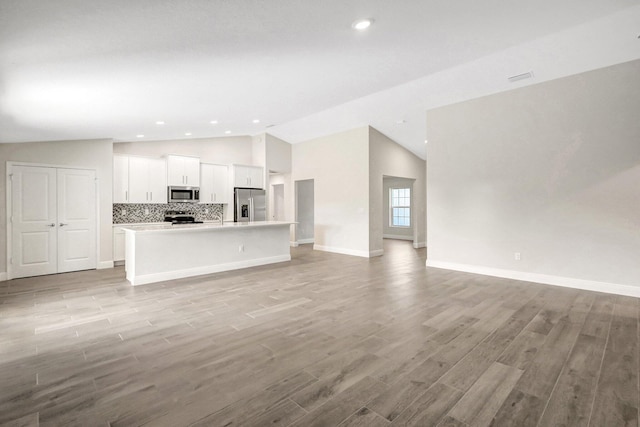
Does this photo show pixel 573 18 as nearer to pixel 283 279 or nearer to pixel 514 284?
pixel 514 284

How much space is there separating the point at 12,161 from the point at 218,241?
12.4ft

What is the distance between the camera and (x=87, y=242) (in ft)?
20.3

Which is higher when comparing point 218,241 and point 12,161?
point 12,161

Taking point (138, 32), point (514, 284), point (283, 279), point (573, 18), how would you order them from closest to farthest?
point (138, 32), point (573, 18), point (514, 284), point (283, 279)

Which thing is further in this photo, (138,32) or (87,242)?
(87,242)

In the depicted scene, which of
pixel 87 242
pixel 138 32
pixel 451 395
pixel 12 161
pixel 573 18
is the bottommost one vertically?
pixel 451 395

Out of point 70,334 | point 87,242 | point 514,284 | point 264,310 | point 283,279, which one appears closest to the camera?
point 70,334

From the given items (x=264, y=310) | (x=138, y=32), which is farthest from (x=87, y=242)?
(x=138, y=32)

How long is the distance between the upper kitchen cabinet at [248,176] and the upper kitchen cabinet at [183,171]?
40.3 inches

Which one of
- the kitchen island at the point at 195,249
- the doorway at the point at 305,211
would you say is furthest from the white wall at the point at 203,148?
the kitchen island at the point at 195,249

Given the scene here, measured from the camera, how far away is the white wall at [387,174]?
7.52 m

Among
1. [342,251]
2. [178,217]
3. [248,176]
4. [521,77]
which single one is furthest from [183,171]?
[521,77]

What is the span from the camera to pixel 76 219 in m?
6.04

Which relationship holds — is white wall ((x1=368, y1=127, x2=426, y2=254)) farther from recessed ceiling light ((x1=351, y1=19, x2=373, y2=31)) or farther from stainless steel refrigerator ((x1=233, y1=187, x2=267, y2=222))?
recessed ceiling light ((x1=351, y1=19, x2=373, y2=31))
